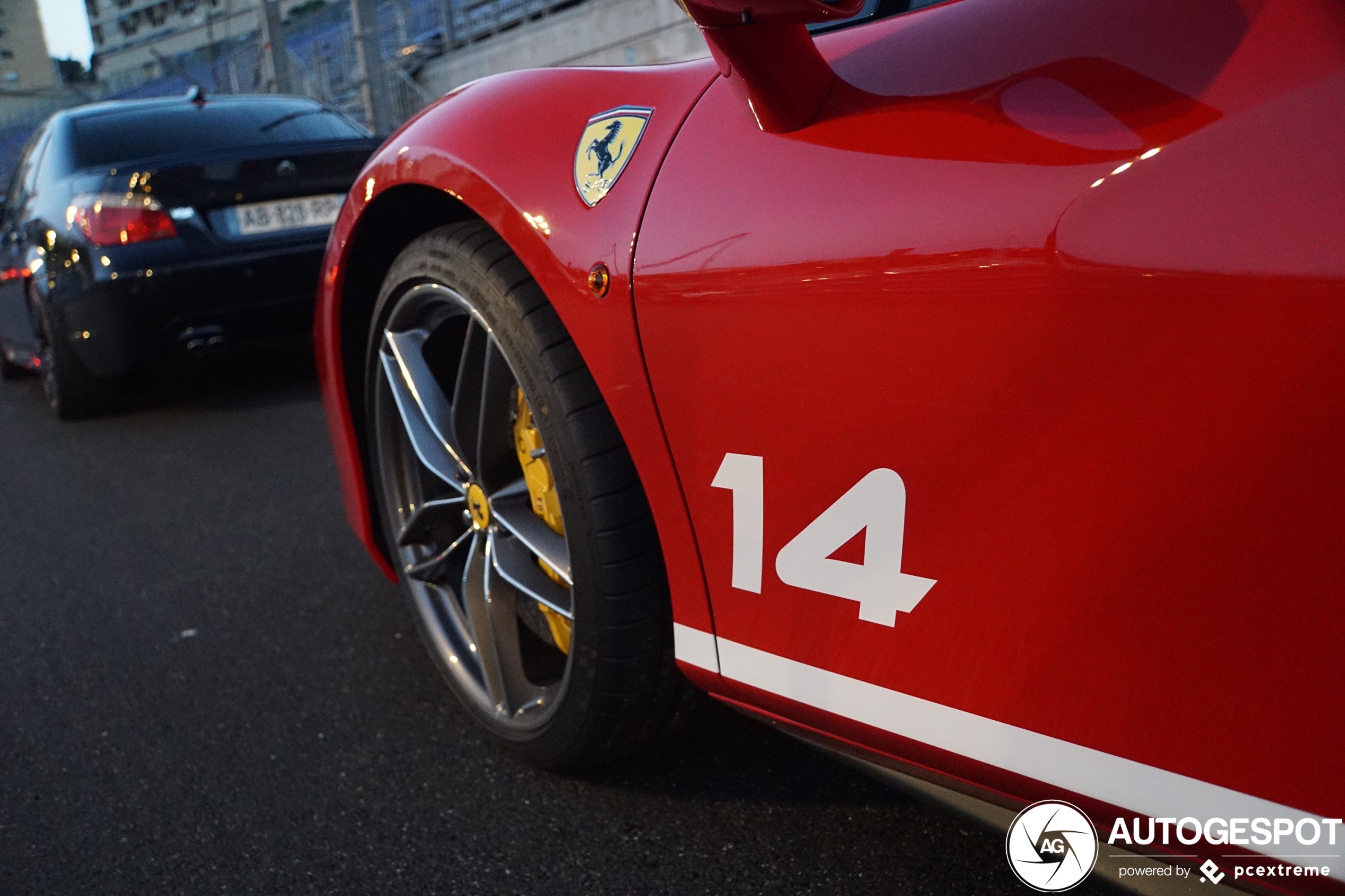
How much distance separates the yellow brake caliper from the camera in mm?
1875

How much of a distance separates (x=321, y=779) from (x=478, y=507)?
53 centimetres

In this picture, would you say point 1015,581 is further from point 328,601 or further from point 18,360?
point 18,360

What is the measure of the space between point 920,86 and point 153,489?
349 centimetres

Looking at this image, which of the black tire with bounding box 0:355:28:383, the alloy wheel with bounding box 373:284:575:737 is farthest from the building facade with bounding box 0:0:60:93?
the alloy wheel with bounding box 373:284:575:737

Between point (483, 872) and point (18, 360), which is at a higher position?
point (483, 872)

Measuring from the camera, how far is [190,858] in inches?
71.0

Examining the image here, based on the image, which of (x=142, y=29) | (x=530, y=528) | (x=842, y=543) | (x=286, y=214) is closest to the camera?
(x=842, y=543)

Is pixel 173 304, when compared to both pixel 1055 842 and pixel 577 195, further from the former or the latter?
pixel 1055 842

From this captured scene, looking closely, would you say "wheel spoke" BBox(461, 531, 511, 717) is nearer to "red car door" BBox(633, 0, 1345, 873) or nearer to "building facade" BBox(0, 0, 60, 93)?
"red car door" BBox(633, 0, 1345, 873)

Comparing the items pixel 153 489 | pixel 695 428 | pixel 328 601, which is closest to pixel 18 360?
pixel 153 489

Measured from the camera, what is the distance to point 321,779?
2010mm

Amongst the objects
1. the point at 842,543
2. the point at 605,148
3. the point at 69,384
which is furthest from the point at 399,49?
the point at 842,543

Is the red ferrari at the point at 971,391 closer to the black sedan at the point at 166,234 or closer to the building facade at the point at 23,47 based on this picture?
the black sedan at the point at 166,234

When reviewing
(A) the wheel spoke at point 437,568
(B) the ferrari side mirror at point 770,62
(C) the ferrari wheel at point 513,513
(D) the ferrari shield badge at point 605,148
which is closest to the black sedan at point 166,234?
(C) the ferrari wheel at point 513,513
